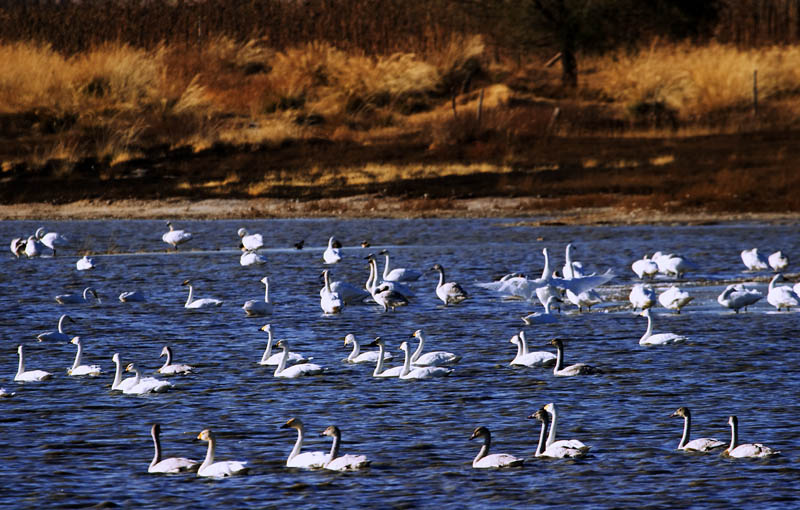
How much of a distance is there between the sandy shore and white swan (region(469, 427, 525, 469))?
23.0 m

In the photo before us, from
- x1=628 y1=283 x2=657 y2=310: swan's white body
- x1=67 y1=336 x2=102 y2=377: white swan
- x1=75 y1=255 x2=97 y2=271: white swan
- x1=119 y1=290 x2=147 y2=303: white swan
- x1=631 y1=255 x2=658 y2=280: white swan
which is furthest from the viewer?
x1=75 y1=255 x2=97 y2=271: white swan

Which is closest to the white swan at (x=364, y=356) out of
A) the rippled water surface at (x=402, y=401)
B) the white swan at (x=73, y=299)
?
the rippled water surface at (x=402, y=401)

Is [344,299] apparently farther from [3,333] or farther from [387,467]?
[387,467]

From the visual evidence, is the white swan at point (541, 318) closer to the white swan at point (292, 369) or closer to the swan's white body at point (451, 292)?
the swan's white body at point (451, 292)

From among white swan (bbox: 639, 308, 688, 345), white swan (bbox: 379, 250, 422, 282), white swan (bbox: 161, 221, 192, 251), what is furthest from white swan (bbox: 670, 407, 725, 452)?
white swan (bbox: 161, 221, 192, 251)

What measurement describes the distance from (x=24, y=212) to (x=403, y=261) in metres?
14.4

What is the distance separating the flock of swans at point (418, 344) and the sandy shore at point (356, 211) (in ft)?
25.3

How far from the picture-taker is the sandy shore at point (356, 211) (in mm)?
34469

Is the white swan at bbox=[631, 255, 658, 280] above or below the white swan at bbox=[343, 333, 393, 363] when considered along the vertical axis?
below

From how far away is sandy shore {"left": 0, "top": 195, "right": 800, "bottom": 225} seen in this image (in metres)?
34.5

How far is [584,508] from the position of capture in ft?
33.4

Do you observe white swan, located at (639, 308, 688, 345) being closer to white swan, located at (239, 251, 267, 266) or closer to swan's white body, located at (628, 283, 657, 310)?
swan's white body, located at (628, 283, 657, 310)

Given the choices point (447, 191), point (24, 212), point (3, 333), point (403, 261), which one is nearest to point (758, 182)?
point (447, 191)

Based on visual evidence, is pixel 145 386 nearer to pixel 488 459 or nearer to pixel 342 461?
pixel 342 461
